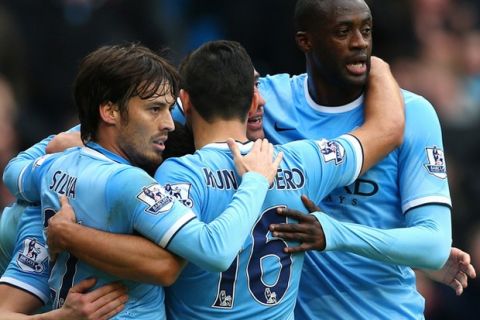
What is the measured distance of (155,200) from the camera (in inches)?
225

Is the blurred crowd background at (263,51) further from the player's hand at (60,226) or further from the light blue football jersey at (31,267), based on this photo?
the player's hand at (60,226)

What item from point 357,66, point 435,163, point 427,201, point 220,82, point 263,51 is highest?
point 220,82

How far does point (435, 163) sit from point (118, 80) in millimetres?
1653

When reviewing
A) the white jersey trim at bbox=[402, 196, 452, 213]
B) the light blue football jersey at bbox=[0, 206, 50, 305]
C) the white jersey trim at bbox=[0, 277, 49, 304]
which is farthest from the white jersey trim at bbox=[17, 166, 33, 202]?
the white jersey trim at bbox=[402, 196, 452, 213]

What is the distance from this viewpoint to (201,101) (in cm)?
617

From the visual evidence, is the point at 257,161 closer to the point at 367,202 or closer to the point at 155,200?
the point at 155,200

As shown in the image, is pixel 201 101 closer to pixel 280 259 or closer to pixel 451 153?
pixel 280 259

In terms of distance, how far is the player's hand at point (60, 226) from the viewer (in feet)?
19.1

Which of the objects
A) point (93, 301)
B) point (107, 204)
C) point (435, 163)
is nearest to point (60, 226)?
point (107, 204)

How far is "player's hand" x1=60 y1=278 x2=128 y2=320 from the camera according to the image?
5855 mm

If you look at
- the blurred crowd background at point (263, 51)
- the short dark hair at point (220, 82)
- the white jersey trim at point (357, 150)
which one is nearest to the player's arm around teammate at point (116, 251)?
the short dark hair at point (220, 82)

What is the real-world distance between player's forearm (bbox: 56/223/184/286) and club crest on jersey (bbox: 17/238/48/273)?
21.8 inches

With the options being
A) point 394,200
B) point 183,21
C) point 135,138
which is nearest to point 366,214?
point 394,200

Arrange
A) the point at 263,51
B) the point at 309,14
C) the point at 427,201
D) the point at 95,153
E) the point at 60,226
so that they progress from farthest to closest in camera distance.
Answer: the point at 263,51
the point at 309,14
the point at 427,201
the point at 95,153
the point at 60,226
